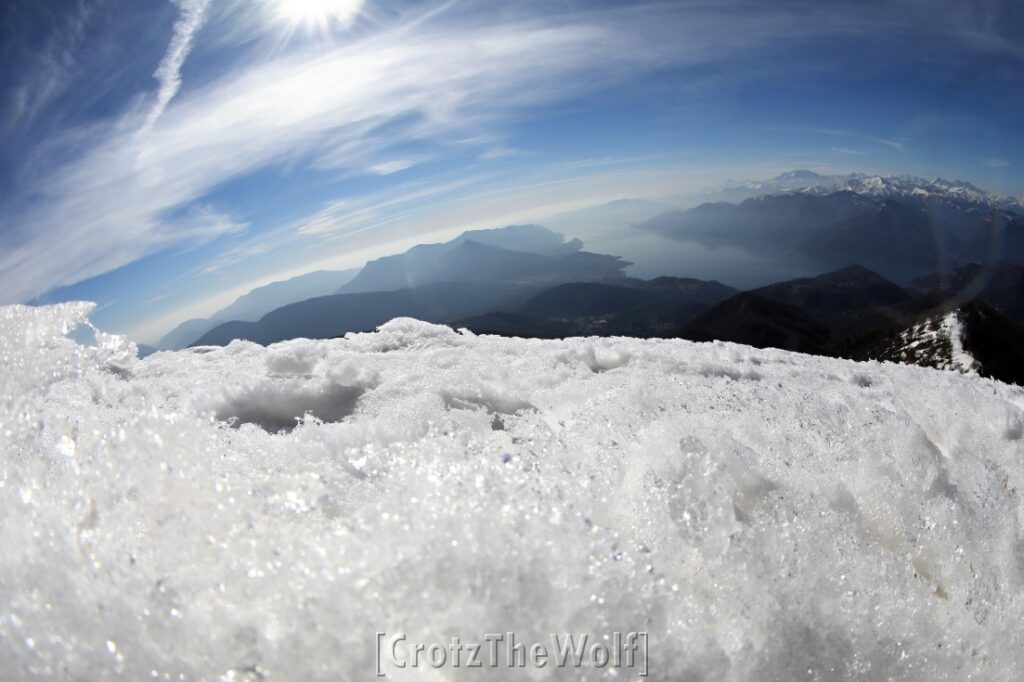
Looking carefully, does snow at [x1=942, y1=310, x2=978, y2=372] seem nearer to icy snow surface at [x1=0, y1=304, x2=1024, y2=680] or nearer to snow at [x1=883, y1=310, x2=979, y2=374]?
snow at [x1=883, y1=310, x2=979, y2=374]

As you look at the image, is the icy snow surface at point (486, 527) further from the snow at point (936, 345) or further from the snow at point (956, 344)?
the snow at point (936, 345)

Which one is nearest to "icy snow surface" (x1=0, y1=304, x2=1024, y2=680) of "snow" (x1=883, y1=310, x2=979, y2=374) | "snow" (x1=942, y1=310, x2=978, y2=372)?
"snow" (x1=942, y1=310, x2=978, y2=372)

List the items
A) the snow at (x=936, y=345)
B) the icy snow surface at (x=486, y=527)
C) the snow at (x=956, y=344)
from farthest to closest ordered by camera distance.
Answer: the snow at (x=936, y=345)
the snow at (x=956, y=344)
the icy snow surface at (x=486, y=527)

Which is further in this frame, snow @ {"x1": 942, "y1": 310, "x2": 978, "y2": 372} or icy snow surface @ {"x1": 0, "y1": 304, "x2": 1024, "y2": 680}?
snow @ {"x1": 942, "y1": 310, "x2": 978, "y2": 372}

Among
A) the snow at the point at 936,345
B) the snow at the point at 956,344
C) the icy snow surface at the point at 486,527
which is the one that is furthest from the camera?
the snow at the point at 936,345

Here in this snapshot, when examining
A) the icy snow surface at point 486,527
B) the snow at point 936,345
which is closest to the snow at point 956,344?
the snow at point 936,345

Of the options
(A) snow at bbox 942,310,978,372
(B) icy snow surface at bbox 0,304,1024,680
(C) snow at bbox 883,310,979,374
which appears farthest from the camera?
(C) snow at bbox 883,310,979,374

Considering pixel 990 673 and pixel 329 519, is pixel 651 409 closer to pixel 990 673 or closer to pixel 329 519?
pixel 990 673

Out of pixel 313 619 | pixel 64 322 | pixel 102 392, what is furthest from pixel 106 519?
pixel 64 322
